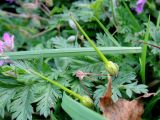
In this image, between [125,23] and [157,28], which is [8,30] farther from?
[157,28]

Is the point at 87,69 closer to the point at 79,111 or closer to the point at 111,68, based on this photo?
the point at 111,68

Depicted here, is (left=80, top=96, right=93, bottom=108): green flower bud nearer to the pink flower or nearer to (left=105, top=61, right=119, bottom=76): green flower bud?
(left=105, top=61, right=119, bottom=76): green flower bud

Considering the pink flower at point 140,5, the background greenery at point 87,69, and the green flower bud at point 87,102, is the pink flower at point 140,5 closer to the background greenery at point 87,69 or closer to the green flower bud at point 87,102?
the background greenery at point 87,69

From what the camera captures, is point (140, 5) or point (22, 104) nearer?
point (22, 104)

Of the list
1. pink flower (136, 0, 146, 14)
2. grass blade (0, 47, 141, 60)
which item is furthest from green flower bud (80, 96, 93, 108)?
pink flower (136, 0, 146, 14)

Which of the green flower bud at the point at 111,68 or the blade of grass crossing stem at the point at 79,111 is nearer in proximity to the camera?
the blade of grass crossing stem at the point at 79,111

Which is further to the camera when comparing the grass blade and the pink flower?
the pink flower

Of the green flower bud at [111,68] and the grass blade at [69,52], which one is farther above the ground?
the grass blade at [69,52]

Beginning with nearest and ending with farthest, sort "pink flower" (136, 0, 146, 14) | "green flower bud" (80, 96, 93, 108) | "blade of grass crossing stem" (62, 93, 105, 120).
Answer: "blade of grass crossing stem" (62, 93, 105, 120) < "green flower bud" (80, 96, 93, 108) < "pink flower" (136, 0, 146, 14)

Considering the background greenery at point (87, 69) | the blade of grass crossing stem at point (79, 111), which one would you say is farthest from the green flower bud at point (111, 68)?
the blade of grass crossing stem at point (79, 111)

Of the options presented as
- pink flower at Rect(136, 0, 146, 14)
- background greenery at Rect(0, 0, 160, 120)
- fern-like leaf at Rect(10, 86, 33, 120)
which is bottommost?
fern-like leaf at Rect(10, 86, 33, 120)

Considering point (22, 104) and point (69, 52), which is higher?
point (69, 52)

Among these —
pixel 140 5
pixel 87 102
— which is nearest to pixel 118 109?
pixel 87 102

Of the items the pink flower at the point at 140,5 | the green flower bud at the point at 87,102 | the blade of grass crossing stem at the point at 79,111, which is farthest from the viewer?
the pink flower at the point at 140,5
